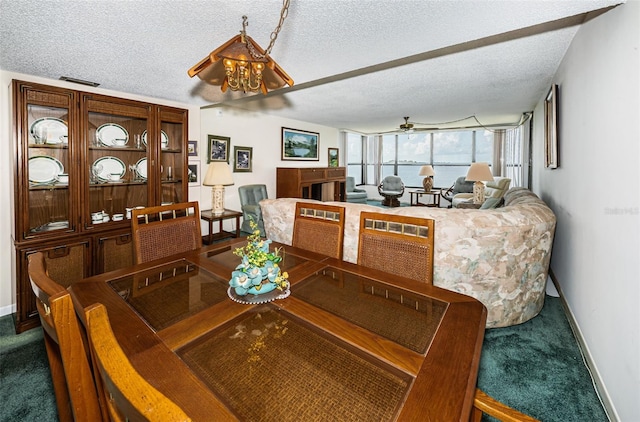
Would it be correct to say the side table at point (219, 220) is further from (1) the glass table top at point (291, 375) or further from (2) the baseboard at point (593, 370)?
(2) the baseboard at point (593, 370)

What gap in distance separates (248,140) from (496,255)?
4534 millimetres

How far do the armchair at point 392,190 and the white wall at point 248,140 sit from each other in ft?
9.88

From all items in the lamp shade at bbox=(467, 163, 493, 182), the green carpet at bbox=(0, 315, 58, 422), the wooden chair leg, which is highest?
the lamp shade at bbox=(467, 163, 493, 182)

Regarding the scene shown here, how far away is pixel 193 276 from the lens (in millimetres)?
1509

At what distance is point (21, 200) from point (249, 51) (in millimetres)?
2363

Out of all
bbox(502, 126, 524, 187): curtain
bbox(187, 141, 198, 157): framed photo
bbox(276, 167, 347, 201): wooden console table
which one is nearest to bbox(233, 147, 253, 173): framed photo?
bbox(276, 167, 347, 201): wooden console table

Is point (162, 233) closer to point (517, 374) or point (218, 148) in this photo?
point (517, 374)

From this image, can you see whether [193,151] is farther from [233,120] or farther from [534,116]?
[534,116]

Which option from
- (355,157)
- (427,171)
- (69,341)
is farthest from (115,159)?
(355,157)

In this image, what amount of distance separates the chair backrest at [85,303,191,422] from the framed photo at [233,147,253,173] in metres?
4.96

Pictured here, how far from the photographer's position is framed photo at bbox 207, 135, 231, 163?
4.89m

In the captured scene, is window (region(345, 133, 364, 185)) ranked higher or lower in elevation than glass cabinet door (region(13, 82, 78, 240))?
higher

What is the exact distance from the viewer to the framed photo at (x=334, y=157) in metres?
7.89

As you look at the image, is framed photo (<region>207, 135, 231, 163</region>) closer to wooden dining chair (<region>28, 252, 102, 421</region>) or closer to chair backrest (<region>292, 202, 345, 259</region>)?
chair backrest (<region>292, 202, 345, 259</region>)
